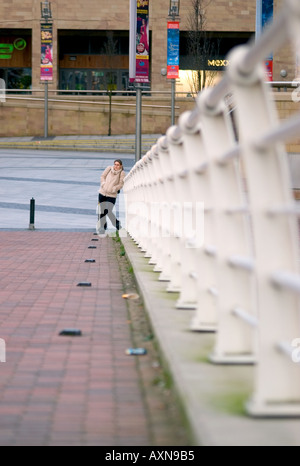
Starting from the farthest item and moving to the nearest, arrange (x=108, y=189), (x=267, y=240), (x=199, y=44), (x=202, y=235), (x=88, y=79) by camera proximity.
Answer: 1. (x=88, y=79)
2. (x=199, y=44)
3. (x=108, y=189)
4. (x=202, y=235)
5. (x=267, y=240)

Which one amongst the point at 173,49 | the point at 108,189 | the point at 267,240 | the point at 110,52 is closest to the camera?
the point at 267,240

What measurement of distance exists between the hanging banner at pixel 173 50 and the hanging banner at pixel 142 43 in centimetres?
2312

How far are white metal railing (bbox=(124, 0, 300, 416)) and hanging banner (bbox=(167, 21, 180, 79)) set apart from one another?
4142cm

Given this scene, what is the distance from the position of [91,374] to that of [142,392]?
518 mm

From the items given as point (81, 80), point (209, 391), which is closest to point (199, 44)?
point (81, 80)

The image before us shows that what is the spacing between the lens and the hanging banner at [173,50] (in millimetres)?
47312

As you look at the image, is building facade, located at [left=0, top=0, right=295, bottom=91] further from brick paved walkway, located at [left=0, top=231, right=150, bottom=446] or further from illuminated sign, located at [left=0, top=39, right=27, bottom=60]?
brick paved walkway, located at [left=0, top=231, right=150, bottom=446]

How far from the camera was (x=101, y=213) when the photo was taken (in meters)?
19.0

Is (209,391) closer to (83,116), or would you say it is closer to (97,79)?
(83,116)

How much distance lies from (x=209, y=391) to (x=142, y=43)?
2100 cm

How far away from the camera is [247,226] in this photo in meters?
4.49

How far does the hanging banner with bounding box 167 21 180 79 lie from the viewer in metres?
47.3

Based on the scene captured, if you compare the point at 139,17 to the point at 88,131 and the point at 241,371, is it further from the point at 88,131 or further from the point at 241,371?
the point at 88,131

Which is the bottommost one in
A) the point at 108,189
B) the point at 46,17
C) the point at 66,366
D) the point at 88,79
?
the point at 66,366
